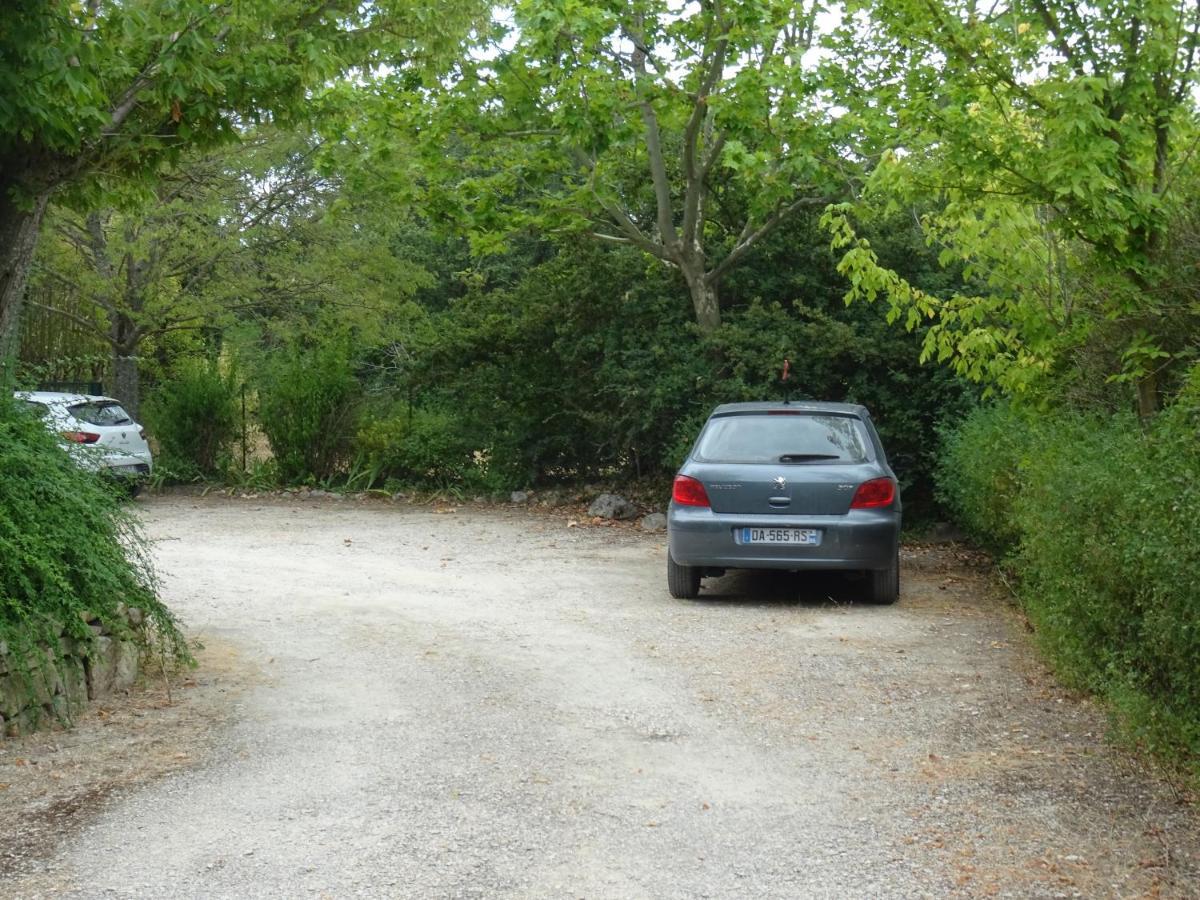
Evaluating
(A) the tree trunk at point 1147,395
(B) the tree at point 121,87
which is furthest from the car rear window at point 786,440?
(B) the tree at point 121,87

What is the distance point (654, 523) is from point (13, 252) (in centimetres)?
1035

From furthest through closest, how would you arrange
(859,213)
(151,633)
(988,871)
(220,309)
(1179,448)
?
(220,309) → (859,213) → (151,633) → (1179,448) → (988,871)

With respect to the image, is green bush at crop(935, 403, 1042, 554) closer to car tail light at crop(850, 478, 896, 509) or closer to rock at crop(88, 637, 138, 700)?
car tail light at crop(850, 478, 896, 509)

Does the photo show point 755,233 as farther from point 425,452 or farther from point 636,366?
point 425,452

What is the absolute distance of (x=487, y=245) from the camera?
18234mm

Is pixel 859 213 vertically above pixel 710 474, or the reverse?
pixel 859 213

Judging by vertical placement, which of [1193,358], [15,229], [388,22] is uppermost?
[388,22]

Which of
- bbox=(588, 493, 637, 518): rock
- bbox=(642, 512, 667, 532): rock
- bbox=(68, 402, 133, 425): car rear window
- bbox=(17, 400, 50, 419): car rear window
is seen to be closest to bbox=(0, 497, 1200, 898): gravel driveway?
bbox=(17, 400, 50, 419): car rear window

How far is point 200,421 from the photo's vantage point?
22.5 meters

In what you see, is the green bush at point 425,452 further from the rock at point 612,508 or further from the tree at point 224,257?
the tree at point 224,257

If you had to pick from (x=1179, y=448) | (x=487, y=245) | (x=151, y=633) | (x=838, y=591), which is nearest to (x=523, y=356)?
(x=487, y=245)

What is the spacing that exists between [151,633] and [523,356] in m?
11.9

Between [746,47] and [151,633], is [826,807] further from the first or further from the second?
[746,47]

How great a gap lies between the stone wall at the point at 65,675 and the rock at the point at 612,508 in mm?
10664
